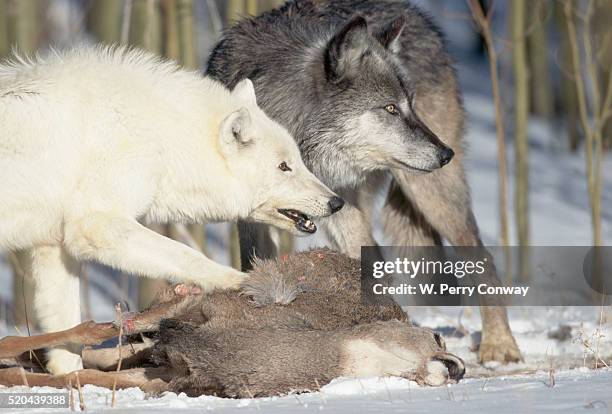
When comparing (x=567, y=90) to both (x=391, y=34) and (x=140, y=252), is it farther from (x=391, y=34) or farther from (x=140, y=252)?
(x=140, y=252)

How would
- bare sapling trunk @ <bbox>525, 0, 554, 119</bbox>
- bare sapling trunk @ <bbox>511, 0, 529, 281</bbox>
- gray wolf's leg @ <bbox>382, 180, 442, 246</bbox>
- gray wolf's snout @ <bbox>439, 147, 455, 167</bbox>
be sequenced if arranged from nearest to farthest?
gray wolf's snout @ <bbox>439, 147, 455, 167</bbox> < gray wolf's leg @ <bbox>382, 180, 442, 246</bbox> < bare sapling trunk @ <bbox>511, 0, 529, 281</bbox> < bare sapling trunk @ <bbox>525, 0, 554, 119</bbox>

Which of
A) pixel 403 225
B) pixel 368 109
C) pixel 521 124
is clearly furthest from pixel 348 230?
pixel 521 124

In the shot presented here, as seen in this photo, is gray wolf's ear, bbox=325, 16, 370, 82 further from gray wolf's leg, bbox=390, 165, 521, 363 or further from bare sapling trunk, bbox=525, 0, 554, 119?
bare sapling trunk, bbox=525, 0, 554, 119

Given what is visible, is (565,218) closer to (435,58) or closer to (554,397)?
(435,58)

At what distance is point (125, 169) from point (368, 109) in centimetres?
228

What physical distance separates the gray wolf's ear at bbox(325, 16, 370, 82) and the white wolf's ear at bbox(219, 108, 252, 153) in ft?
5.13

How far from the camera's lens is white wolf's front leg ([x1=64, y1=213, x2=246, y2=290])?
492cm

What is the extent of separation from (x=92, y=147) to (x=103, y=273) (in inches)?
464

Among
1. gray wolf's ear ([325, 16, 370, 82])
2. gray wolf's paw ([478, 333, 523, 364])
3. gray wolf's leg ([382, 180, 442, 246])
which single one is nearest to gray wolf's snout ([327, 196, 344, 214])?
Answer: gray wolf's ear ([325, 16, 370, 82])

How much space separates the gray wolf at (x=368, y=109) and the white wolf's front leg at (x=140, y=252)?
1.96 meters

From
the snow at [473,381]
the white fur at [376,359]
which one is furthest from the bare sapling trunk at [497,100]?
the white fur at [376,359]

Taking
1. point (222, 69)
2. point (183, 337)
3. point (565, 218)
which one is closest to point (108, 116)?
point (183, 337)

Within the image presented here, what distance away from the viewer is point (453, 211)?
7473mm

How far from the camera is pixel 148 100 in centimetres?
539
